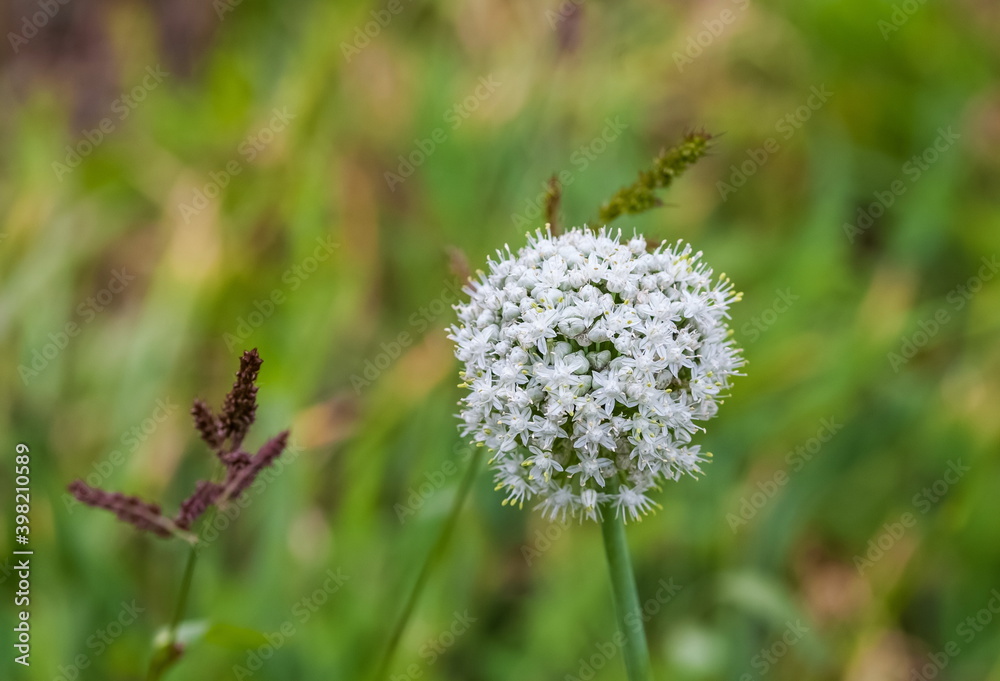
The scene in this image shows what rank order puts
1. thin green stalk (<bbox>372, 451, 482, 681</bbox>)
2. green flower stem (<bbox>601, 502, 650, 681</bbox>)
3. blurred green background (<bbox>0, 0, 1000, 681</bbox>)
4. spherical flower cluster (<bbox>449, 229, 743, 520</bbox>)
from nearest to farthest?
spherical flower cluster (<bbox>449, 229, 743, 520</bbox>), green flower stem (<bbox>601, 502, 650, 681</bbox>), thin green stalk (<bbox>372, 451, 482, 681</bbox>), blurred green background (<bbox>0, 0, 1000, 681</bbox>)

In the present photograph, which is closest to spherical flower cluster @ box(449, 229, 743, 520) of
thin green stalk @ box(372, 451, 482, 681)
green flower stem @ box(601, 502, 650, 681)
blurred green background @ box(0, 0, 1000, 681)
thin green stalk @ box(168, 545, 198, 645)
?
green flower stem @ box(601, 502, 650, 681)

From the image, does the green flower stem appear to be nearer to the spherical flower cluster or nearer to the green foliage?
the spherical flower cluster

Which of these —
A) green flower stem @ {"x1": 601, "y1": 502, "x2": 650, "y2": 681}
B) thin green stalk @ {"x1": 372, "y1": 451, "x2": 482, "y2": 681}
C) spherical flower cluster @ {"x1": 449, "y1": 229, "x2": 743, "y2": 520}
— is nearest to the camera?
spherical flower cluster @ {"x1": 449, "y1": 229, "x2": 743, "y2": 520}

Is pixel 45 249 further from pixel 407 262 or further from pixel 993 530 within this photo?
pixel 993 530

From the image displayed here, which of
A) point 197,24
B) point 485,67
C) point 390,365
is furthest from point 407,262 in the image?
point 197,24

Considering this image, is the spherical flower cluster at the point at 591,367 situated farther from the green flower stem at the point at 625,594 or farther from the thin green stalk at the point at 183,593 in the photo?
the thin green stalk at the point at 183,593

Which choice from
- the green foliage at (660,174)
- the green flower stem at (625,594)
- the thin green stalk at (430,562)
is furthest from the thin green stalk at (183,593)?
the green foliage at (660,174)

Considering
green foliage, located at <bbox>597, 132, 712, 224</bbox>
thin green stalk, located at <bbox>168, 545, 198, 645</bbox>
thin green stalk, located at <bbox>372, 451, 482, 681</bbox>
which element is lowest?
thin green stalk, located at <bbox>168, 545, 198, 645</bbox>
